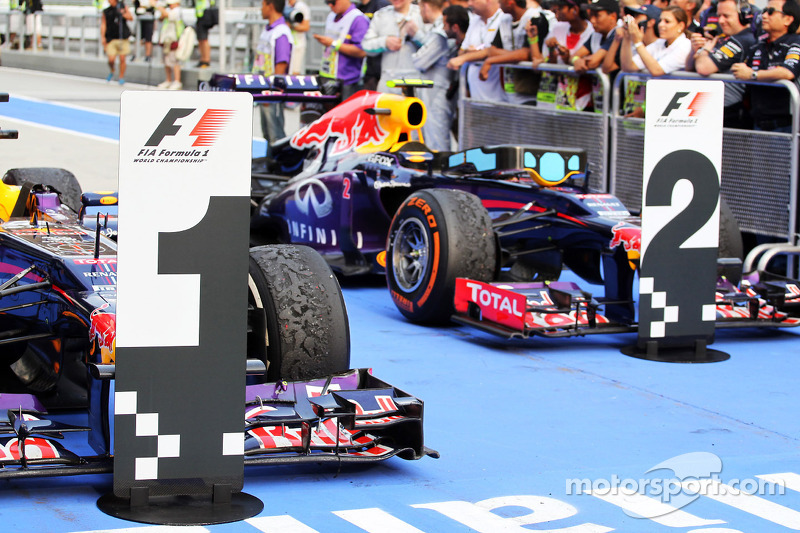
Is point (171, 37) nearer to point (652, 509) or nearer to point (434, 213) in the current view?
point (434, 213)

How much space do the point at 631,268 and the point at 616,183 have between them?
3643 mm

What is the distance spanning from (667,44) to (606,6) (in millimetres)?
960

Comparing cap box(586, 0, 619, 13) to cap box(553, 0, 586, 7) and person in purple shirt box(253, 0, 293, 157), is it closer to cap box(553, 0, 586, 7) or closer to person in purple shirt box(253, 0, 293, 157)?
cap box(553, 0, 586, 7)

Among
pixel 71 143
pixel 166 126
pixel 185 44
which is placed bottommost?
pixel 166 126

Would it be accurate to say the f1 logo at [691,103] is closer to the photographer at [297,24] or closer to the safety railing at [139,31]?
the photographer at [297,24]

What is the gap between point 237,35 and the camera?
79.4ft

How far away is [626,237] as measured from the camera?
25.2ft

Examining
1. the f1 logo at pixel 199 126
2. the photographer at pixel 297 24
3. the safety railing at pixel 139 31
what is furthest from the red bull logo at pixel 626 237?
the safety railing at pixel 139 31

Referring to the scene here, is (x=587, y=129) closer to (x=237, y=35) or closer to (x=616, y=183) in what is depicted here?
(x=616, y=183)

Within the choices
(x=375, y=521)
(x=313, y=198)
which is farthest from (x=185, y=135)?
(x=313, y=198)

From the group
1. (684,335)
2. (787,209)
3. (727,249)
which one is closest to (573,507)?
(684,335)

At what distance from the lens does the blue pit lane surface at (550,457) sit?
463 cm

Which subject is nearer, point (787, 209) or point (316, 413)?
point (316, 413)

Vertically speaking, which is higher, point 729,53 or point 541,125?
point 729,53
